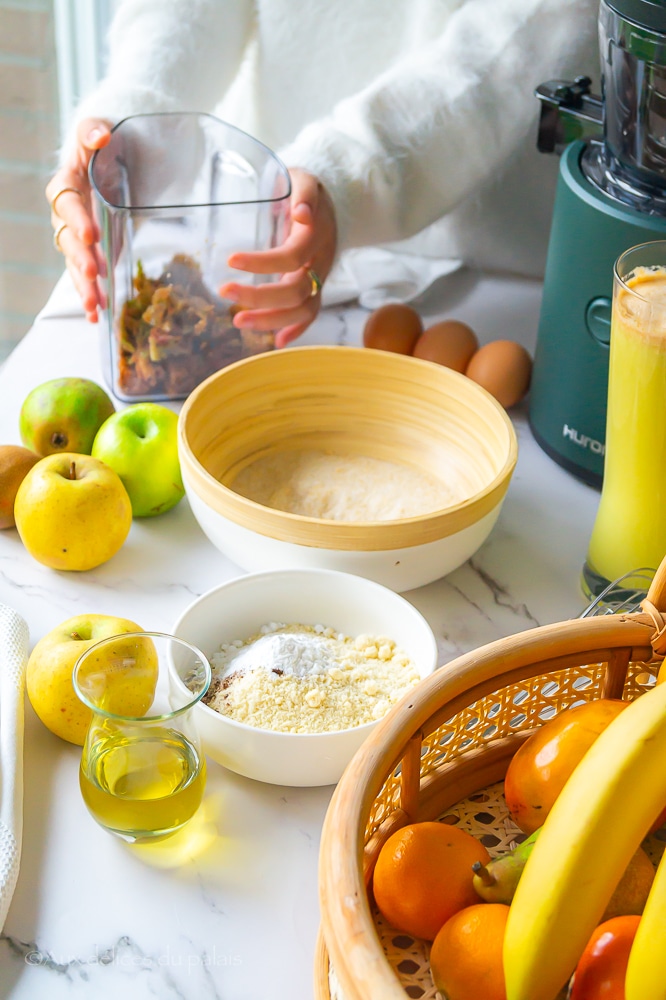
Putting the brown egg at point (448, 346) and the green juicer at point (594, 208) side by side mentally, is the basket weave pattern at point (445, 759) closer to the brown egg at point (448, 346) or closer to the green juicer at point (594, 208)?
the green juicer at point (594, 208)

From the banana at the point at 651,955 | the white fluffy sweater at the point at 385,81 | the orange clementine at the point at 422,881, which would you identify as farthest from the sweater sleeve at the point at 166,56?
the banana at the point at 651,955

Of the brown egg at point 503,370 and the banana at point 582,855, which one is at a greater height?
the banana at point 582,855

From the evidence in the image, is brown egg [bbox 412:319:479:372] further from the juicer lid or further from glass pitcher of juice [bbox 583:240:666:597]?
the juicer lid

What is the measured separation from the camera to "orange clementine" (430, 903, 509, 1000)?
18.2 inches

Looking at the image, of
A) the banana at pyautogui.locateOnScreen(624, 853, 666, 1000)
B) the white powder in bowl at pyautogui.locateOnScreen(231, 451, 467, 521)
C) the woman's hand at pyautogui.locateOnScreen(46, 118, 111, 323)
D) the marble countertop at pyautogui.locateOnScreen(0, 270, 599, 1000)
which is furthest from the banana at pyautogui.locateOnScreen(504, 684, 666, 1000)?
the woman's hand at pyautogui.locateOnScreen(46, 118, 111, 323)

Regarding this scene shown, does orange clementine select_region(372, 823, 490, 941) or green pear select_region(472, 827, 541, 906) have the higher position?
green pear select_region(472, 827, 541, 906)

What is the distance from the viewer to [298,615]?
0.77 metres

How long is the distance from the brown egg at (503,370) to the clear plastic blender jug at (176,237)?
0.76 feet

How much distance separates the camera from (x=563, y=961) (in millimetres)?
401

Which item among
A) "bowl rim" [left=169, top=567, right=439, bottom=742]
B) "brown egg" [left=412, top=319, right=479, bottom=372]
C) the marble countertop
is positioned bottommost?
the marble countertop

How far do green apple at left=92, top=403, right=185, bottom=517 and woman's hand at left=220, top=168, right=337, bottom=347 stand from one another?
165 millimetres

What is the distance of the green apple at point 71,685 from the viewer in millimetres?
660

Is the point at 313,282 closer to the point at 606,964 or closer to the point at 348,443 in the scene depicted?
the point at 348,443

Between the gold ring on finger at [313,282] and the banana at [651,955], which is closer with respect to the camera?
the banana at [651,955]
